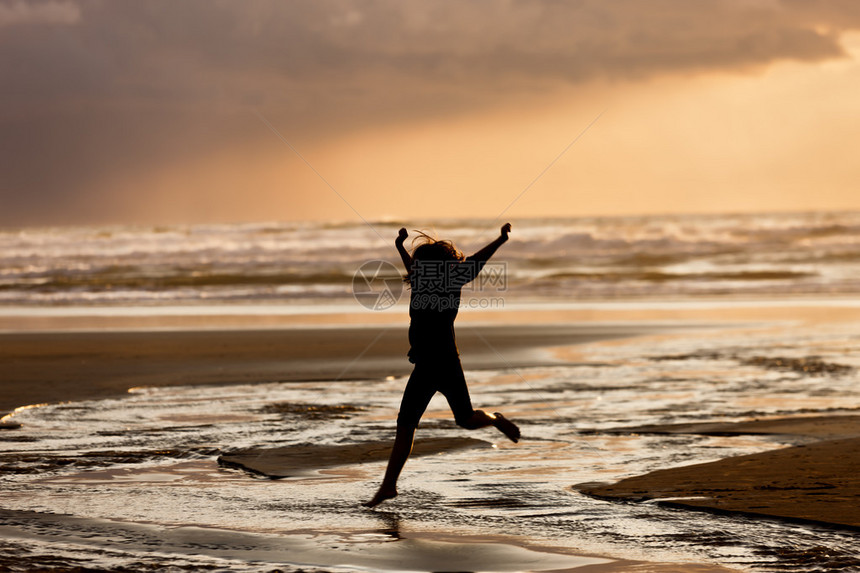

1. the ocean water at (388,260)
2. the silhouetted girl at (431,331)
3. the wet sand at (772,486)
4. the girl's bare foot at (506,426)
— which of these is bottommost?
the wet sand at (772,486)

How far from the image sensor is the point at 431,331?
246 inches

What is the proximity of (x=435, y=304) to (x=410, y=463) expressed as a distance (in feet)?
5.97

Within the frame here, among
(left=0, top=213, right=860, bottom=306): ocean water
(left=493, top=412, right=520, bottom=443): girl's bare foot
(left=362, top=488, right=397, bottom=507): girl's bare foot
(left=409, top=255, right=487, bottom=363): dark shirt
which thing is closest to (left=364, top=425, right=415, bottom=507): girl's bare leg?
(left=362, top=488, right=397, bottom=507): girl's bare foot

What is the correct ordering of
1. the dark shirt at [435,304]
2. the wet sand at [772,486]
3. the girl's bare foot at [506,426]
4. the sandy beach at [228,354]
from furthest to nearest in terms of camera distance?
the sandy beach at [228,354]
the girl's bare foot at [506,426]
the dark shirt at [435,304]
the wet sand at [772,486]

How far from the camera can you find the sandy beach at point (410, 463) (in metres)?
5.24

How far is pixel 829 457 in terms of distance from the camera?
23.4 ft

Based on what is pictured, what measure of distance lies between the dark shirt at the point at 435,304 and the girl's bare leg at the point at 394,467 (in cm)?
51

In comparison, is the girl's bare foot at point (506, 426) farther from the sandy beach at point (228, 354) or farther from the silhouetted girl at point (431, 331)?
the sandy beach at point (228, 354)

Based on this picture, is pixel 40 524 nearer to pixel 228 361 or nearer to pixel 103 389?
pixel 103 389

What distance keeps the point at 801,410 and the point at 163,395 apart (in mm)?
6844

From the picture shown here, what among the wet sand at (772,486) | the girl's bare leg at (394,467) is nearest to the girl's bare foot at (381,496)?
the girl's bare leg at (394,467)

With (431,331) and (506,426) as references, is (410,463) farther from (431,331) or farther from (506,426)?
(431,331)

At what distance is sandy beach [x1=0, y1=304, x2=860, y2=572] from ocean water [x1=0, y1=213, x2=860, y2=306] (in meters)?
13.8

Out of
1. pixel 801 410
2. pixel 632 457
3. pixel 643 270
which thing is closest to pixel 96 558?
pixel 632 457
